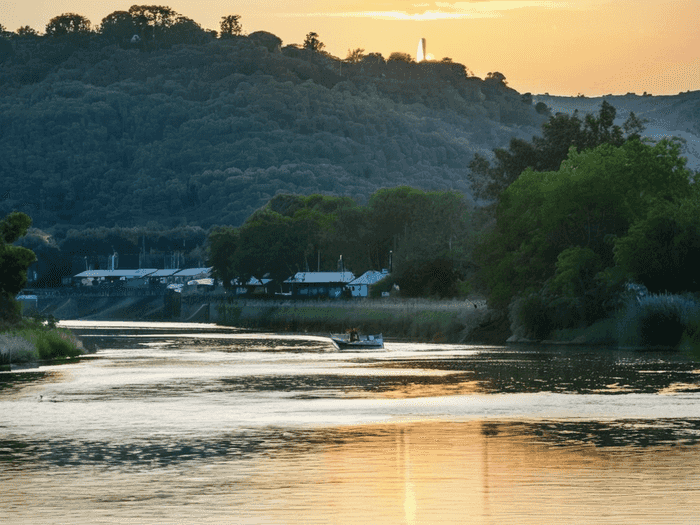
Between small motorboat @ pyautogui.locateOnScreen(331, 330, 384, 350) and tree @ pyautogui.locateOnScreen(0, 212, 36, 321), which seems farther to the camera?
small motorboat @ pyautogui.locateOnScreen(331, 330, 384, 350)

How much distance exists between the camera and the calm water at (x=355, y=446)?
2512 centimetres

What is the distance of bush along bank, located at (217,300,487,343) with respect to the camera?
381 ft

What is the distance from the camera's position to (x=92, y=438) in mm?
37688

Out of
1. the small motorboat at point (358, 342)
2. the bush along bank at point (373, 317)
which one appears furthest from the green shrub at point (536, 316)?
the small motorboat at point (358, 342)

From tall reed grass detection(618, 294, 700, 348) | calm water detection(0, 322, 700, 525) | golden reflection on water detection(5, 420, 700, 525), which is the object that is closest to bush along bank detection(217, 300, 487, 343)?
tall reed grass detection(618, 294, 700, 348)

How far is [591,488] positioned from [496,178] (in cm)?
11125

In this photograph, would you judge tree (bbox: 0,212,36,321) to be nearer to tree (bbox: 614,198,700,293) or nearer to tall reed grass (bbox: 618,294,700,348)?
tall reed grass (bbox: 618,294,700,348)

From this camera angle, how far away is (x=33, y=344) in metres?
79.4

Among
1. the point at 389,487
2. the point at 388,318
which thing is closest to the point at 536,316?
the point at 388,318

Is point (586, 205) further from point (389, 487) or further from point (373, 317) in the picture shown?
point (389, 487)

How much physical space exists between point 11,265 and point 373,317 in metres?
63.2

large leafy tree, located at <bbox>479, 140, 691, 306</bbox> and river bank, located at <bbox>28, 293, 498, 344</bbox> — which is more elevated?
large leafy tree, located at <bbox>479, 140, 691, 306</bbox>

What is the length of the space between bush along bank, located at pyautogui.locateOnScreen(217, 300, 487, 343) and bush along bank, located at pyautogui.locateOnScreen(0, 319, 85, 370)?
37143 mm

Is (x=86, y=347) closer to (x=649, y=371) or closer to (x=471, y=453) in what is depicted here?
(x=649, y=371)
